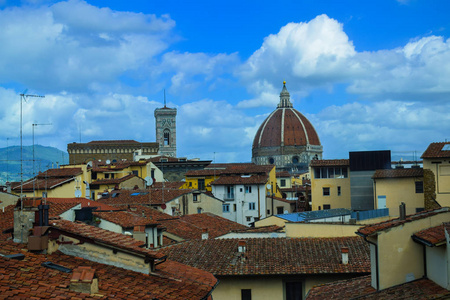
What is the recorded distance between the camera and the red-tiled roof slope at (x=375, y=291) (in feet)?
34.9

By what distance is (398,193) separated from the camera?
4256 centimetres

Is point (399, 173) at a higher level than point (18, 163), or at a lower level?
lower

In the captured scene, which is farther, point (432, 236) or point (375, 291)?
point (375, 291)

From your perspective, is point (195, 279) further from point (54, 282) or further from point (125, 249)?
point (54, 282)

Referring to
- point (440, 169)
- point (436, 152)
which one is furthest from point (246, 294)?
point (436, 152)

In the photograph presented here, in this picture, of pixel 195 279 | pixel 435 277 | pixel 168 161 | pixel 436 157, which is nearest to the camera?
pixel 435 277

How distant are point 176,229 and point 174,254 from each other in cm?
1071

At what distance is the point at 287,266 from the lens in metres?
19.6

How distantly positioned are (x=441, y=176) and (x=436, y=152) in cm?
162

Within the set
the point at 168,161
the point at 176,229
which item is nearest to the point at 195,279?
the point at 176,229

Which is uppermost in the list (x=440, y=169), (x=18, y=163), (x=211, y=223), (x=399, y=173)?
(x=18, y=163)

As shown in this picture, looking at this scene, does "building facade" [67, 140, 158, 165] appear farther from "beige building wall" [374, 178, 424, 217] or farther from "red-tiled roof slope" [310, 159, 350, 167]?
"beige building wall" [374, 178, 424, 217]

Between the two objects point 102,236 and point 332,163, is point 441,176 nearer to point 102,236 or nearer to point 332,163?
point 332,163

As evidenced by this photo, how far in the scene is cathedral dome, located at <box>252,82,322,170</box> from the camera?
17312cm
